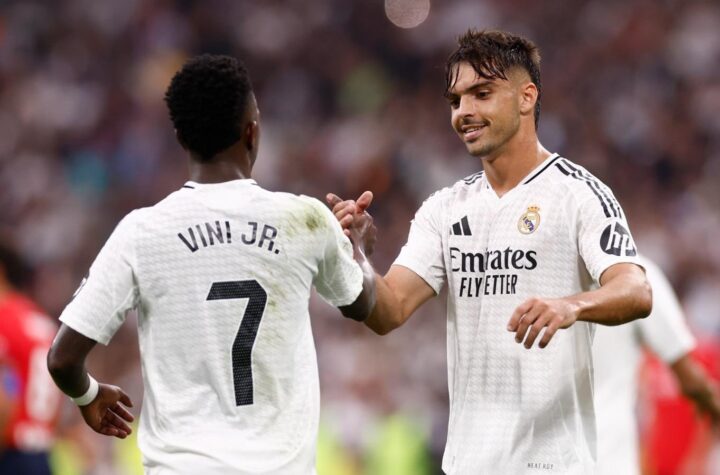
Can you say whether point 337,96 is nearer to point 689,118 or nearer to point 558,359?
point 689,118

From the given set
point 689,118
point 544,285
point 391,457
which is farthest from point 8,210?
point 544,285

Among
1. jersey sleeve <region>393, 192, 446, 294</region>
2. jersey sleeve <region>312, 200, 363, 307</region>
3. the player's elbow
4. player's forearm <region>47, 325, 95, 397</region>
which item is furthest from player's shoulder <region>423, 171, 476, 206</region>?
player's forearm <region>47, 325, 95, 397</region>

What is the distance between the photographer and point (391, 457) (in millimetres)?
9969

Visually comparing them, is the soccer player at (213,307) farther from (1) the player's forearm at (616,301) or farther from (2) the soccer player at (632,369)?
(2) the soccer player at (632,369)

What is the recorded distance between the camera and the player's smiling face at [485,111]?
4590mm

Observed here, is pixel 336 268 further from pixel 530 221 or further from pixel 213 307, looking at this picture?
pixel 530 221

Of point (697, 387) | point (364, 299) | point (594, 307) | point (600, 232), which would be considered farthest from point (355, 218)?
point (697, 387)

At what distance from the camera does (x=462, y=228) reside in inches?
184

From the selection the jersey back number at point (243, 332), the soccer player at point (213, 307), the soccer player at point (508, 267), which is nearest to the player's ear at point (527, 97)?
the soccer player at point (508, 267)

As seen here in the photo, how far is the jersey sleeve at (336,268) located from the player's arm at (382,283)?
24 cm

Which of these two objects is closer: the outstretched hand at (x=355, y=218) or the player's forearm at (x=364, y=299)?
the player's forearm at (x=364, y=299)

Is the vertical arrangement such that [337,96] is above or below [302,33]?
below

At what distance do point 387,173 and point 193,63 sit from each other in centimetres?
940

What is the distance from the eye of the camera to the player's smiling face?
4.59 metres
